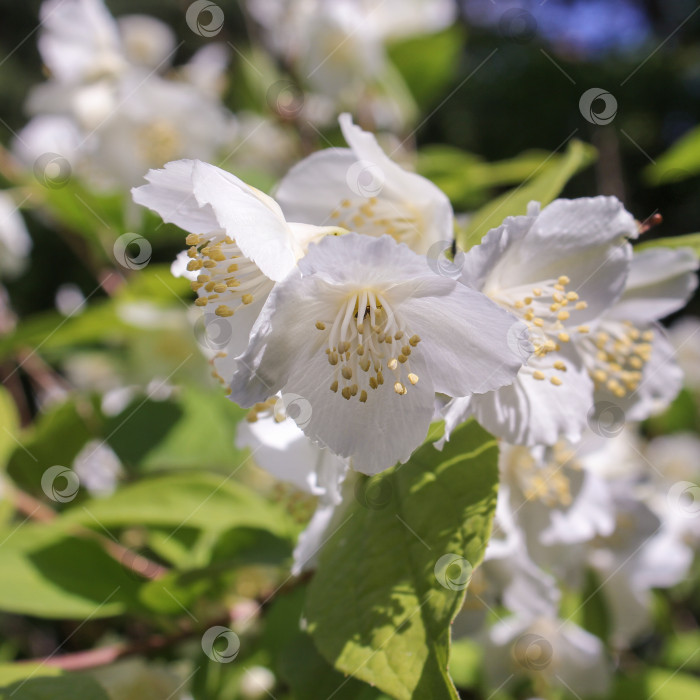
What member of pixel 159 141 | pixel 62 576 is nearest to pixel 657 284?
pixel 62 576

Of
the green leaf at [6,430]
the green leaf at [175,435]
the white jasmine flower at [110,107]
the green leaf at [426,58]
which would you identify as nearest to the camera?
the green leaf at [175,435]

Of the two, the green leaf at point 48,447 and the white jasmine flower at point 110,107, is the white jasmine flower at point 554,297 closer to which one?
the green leaf at point 48,447

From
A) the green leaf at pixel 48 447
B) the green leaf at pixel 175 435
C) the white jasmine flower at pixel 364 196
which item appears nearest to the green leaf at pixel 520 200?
the white jasmine flower at pixel 364 196

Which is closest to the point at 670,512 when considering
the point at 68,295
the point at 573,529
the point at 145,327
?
the point at 573,529

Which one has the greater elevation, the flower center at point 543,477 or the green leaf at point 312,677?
the flower center at point 543,477

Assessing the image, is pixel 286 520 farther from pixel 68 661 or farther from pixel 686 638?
pixel 686 638

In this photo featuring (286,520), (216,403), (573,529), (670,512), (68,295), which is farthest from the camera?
(68,295)
